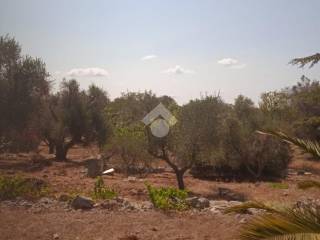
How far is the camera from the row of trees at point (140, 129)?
18562mm

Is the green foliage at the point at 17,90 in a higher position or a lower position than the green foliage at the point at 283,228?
A: higher

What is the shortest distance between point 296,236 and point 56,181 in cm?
1439

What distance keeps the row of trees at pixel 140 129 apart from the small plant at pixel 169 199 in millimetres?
6620

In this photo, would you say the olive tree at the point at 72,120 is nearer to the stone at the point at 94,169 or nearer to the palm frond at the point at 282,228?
the stone at the point at 94,169

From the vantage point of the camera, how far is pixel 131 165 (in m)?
23.3

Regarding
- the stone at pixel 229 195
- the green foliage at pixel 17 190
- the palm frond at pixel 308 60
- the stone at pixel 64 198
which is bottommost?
the stone at pixel 229 195

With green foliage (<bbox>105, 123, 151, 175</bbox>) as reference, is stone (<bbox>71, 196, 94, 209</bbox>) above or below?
below

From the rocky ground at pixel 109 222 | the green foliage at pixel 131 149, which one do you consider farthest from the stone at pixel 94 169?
the rocky ground at pixel 109 222

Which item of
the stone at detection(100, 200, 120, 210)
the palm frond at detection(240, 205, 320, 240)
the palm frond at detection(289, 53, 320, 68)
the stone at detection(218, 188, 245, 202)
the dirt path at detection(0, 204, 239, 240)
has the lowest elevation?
the stone at detection(218, 188, 245, 202)

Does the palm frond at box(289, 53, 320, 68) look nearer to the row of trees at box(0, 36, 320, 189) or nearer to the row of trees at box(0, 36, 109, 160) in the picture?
the row of trees at box(0, 36, 320, 189)

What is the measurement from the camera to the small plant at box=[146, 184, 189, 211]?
1075 centimetres

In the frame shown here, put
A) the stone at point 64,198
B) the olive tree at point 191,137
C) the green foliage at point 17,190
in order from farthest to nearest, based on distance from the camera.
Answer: the olive tree at point 191,137, the green foliage at point 17,190, the stone at point 64,198

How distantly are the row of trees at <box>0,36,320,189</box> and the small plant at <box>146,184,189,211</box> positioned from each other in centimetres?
662

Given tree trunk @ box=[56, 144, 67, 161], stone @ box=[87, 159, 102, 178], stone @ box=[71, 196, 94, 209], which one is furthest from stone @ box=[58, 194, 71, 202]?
tree trunk @ box=[56, 144, 67, 161]
